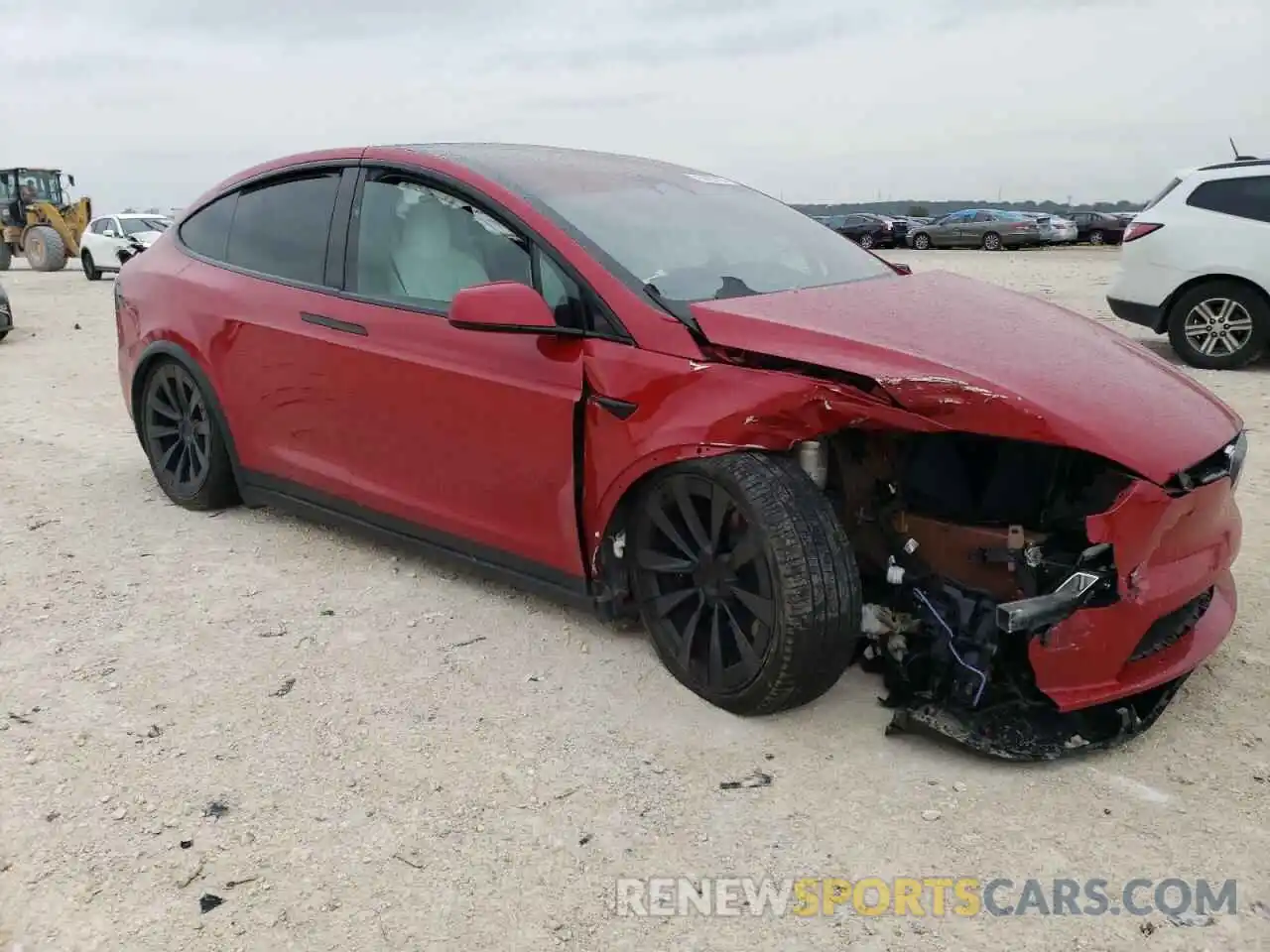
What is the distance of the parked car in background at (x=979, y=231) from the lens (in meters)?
31.5

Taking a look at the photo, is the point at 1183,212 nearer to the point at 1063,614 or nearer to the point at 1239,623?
the point at 1239,623

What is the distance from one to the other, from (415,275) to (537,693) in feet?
5.00

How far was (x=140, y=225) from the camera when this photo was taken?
23453 mm

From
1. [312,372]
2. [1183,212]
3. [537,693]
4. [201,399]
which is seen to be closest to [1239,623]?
[537,693]

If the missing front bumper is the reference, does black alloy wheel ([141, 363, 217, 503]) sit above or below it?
above

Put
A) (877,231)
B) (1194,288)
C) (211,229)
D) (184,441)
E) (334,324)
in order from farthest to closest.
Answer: (877,231)
(1194,288)
(184,441)
(211,229)
(334,324)

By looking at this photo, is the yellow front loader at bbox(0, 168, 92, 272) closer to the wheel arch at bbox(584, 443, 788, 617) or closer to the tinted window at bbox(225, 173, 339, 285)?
the tinted window at bbox(225, 173, 339, 285)

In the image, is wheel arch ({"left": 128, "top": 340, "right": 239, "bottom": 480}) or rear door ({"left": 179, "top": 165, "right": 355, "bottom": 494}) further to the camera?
wheel arch ({"left": 128, "top": 340, "right": 239, "bottom": 480})

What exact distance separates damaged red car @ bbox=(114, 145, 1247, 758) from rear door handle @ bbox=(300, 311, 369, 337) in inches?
0.4

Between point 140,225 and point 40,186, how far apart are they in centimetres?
734

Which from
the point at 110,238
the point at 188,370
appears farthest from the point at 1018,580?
the point at 110,238

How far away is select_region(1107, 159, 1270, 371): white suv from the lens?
8273 millimetres

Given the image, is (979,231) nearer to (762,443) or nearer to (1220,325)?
(1220,325)

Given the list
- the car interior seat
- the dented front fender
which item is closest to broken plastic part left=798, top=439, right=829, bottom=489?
the dented front fender
